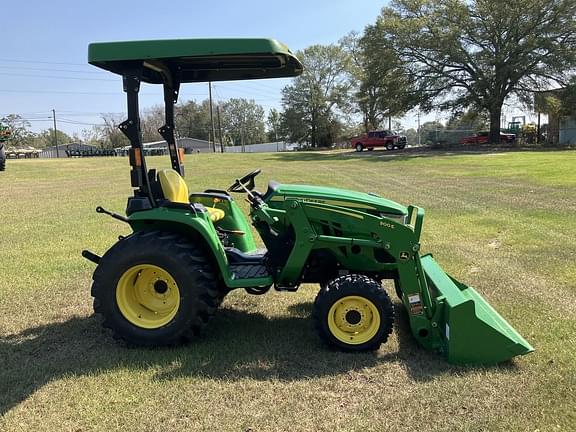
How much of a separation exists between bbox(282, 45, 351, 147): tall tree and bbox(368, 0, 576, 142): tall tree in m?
24.9

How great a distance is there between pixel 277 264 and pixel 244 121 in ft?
332

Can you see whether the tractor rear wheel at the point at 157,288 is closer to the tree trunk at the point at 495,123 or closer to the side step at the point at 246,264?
the side step at the point at 246,264

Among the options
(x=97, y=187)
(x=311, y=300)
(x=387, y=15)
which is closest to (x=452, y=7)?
(x=387, y=15)

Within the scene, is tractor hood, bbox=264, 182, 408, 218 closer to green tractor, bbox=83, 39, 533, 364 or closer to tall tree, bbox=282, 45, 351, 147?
green tractor, bbox=83, 39, 533, 364

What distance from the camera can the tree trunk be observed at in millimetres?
38594

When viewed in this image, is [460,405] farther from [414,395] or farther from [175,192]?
[175,192]

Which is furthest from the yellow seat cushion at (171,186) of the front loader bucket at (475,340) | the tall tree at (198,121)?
the tall tree at (198,121)

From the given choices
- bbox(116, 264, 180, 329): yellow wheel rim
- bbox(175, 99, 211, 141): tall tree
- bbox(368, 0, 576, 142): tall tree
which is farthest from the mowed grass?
bbox(175, 99, 211, 141): tall tree

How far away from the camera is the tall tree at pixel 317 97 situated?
6675 cm

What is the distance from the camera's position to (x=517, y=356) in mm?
3742

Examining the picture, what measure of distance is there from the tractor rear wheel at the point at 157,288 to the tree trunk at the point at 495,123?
38.5 m

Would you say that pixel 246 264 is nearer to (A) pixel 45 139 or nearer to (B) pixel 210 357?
(B) pixel 210 357

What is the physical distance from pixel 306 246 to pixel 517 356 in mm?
1679

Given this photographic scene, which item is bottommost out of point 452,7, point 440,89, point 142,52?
point 142,52
